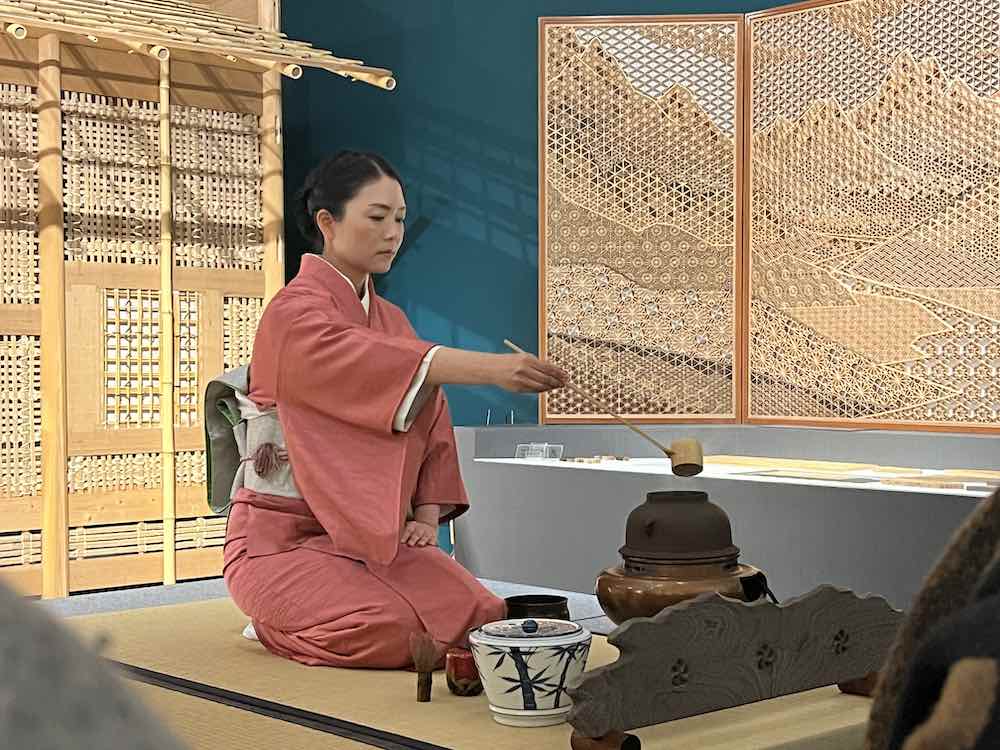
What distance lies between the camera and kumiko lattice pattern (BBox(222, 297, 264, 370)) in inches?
238

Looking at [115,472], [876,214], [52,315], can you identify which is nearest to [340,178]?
[52,315]

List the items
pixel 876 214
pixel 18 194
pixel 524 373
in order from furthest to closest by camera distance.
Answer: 1. pixel 18 194
2. pixel 876 214
3. pixel 524 373

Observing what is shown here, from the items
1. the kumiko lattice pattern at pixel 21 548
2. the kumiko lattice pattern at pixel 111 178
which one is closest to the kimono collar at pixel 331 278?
the kumiko lattice pattern at pixel 111 178

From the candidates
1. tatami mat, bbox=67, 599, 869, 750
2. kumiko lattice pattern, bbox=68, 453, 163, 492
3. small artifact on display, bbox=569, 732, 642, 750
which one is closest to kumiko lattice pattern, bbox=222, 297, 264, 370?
kumiko lattice pattern, bbox=68, 453, 163, 492

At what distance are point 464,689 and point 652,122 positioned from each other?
148 inches

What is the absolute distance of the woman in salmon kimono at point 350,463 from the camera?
2.90 meters

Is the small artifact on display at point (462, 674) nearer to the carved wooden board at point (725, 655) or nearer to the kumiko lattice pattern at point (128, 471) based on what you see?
the carved wooden board at point (725, 655)

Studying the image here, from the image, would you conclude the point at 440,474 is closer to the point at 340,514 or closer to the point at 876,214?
the point at 340,514

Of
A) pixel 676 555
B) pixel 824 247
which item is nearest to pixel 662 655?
pixel 676 555

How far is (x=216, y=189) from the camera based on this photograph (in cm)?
602

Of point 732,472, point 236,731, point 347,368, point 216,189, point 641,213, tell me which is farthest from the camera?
point 216,189

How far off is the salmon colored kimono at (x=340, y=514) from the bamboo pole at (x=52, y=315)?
265cm

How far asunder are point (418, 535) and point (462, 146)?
377 cm

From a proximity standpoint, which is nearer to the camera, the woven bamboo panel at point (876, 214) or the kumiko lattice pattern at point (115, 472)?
the woven bamboo panel at point (876, 214)
